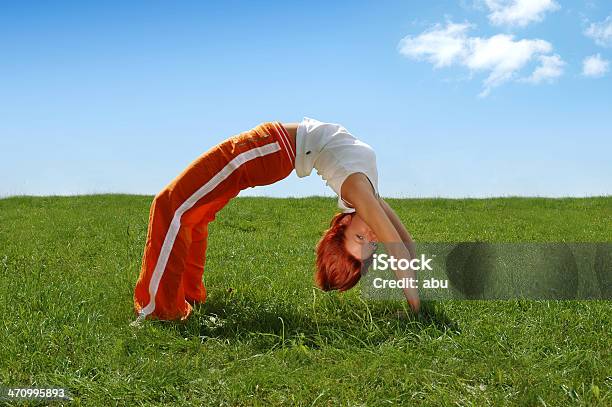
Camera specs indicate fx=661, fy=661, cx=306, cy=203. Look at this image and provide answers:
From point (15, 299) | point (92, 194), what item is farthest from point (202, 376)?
point (92, 194)

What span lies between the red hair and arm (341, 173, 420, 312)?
41cm

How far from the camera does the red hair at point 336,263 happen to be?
5340mm

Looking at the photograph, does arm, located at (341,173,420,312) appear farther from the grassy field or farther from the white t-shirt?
the grassy field

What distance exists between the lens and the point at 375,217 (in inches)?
192

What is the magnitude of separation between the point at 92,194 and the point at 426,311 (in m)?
12.2

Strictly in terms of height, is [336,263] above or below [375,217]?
below

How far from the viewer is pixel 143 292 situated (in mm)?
5121

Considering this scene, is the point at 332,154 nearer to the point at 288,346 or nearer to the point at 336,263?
the point at 336,263

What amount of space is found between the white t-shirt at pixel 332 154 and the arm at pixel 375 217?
0.28ft

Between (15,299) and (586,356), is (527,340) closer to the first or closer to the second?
(586,356)

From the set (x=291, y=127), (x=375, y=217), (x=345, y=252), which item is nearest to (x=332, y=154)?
(x=291, y=127)

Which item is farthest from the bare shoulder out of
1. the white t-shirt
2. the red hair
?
the red hair

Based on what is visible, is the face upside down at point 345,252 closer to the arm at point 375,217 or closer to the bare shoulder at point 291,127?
the arm at point 375,217

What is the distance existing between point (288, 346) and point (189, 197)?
139 cm
